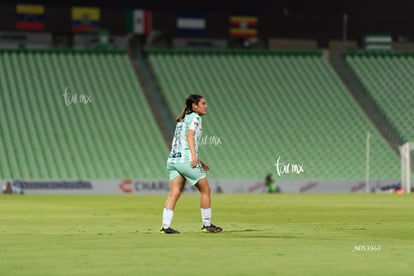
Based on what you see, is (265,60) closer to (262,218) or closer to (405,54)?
(405,54)

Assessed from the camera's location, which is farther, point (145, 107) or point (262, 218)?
point (145, 107)

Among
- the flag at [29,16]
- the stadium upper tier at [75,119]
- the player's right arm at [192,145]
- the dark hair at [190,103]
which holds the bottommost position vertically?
the stadium upper tier at [75,119]

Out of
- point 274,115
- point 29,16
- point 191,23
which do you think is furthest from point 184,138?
point 191,23

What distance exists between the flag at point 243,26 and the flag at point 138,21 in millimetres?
5084

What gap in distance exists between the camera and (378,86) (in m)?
62.0

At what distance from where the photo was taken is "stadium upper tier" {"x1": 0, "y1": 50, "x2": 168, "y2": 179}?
51906 mm

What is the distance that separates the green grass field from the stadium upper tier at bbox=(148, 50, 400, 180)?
94.0 ft

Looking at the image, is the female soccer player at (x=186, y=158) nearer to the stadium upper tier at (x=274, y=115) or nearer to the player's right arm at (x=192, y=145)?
the player's right arm at (x=192, y=145)

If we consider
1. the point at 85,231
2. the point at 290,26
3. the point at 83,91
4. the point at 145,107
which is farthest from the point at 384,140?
the point at 85,231

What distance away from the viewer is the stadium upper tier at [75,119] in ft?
170

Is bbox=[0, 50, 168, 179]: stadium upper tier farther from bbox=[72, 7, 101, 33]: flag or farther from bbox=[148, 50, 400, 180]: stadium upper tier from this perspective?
bbox=[72, 7, 101, 33]: flag

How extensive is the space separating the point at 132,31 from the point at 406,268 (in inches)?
1923

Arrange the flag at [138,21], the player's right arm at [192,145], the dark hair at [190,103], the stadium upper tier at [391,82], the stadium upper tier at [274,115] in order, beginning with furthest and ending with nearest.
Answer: the stadium upper tier at [391,82], the flag at [138,21], the stadium upper tier at [274,115], the dark hair at [190,103], the player's right arm at [192,145]

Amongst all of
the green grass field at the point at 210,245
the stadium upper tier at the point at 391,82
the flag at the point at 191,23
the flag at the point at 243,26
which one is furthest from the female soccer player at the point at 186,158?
the flag at the point at 243,26
